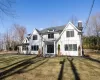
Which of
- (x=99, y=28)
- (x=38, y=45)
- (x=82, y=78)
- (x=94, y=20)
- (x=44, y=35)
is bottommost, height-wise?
(x=82, y=78)

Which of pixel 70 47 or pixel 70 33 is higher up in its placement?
pixel 70 33

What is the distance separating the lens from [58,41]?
102 feet

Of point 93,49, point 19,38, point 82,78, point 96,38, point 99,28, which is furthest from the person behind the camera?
point 19,38

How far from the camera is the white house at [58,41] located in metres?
29.2

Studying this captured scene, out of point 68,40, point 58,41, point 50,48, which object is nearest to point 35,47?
point 50,48

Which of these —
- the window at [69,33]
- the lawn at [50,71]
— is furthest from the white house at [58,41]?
the lawn at [50,71]

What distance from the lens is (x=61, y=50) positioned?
101 ft

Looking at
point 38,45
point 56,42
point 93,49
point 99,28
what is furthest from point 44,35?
point 99,28

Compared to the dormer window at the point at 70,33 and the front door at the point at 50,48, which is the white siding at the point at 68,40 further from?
the front door at the point at 50,48

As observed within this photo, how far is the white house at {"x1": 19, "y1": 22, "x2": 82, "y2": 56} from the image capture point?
29212 mm

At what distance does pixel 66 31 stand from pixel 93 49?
542 inches

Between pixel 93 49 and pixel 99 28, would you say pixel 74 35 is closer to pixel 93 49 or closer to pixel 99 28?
pixel 93 49

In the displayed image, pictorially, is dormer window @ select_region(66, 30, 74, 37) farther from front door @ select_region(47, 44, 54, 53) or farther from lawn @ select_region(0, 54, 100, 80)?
lawn @ select_region(0, 54, 100, 80)

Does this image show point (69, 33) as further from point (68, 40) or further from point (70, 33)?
point (68, 40)
